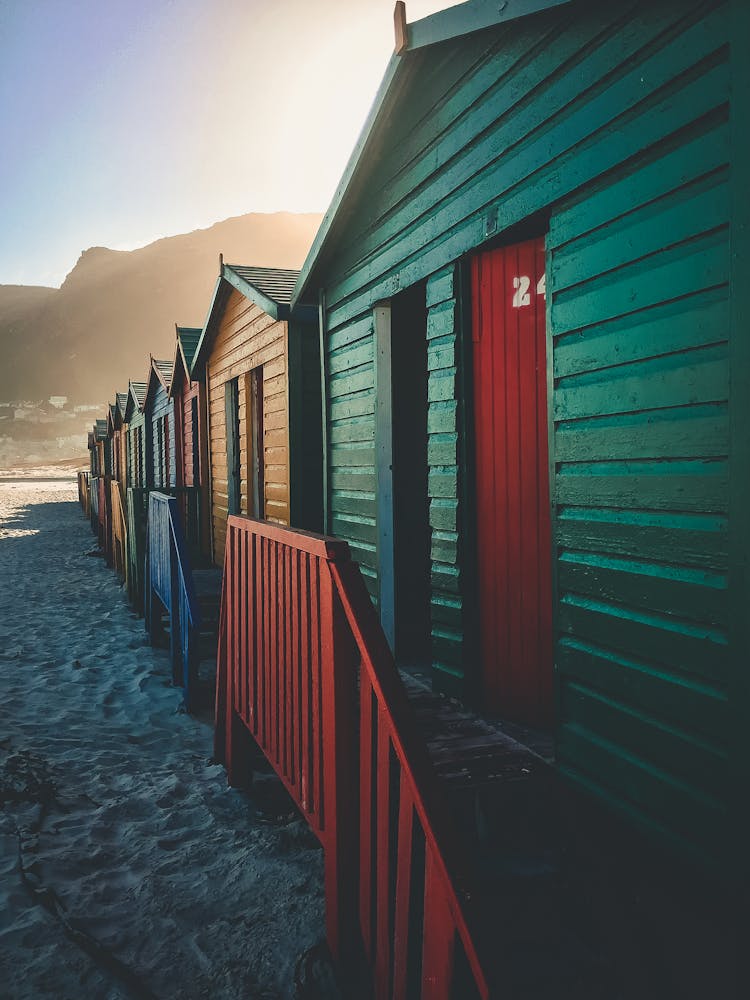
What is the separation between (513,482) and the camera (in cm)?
381

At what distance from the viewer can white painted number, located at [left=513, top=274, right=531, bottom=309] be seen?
367cm

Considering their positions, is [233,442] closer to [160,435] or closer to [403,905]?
[160,435]

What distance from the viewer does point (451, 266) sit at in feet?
13.3

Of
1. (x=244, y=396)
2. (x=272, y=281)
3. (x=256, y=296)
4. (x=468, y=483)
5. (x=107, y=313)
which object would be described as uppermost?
(x=107, y=313)

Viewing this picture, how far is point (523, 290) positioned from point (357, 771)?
8.80ft

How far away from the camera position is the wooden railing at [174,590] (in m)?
5.43

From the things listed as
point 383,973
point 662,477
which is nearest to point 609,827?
point 383,973

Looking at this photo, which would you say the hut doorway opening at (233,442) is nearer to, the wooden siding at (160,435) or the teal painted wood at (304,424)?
the teal painted wood at (304,424)

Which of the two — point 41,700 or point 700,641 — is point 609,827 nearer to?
point 700,641

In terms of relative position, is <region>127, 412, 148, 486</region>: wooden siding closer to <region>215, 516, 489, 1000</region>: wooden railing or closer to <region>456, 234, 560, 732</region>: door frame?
<region>456, 234, 560, 732</region>: door frame

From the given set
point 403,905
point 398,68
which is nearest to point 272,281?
point 398,68

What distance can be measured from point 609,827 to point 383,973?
1.22 meters

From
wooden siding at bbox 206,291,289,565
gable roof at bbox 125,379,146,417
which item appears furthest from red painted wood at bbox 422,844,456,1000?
gable roof at bbox 125,379,146,417

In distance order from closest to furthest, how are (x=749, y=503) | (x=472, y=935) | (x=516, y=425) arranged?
(x=472, y=935) < (x=749, y=503) < (x=516, y=425)
